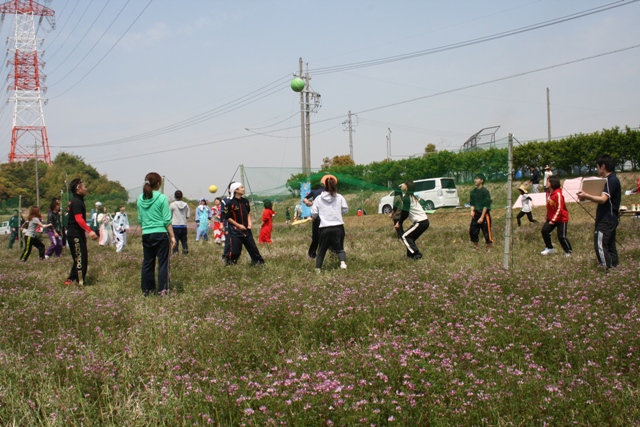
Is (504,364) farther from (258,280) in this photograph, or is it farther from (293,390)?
(258,280)

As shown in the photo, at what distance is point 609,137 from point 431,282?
23.3 m

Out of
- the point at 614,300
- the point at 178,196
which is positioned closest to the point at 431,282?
the point at 614,300

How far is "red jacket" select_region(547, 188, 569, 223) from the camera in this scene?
10.5 meters

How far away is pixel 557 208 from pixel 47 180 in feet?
180

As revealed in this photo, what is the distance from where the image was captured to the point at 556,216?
1049cm

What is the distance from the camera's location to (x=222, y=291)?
702 centimetres

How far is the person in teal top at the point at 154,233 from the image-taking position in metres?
8.02

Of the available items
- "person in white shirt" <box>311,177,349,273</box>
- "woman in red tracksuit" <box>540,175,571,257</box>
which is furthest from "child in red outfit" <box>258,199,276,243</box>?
"woman in red tracksuit" <box>540,175,571,257</box>

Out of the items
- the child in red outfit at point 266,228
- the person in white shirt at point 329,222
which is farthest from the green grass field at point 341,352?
the child in red outfit at point 266,228

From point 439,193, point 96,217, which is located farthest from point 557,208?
point 439,193

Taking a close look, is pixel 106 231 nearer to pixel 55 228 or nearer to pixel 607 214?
pixel 55 228

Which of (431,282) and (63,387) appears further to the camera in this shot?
(431,282)

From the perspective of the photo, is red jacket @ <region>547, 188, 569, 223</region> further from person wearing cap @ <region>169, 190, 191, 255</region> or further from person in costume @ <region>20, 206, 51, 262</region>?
person in costume @ <region>20, 206, 51, 262</region>

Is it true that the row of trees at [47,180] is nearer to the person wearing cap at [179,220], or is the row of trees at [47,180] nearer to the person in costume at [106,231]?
the person in costume at [106,231]
